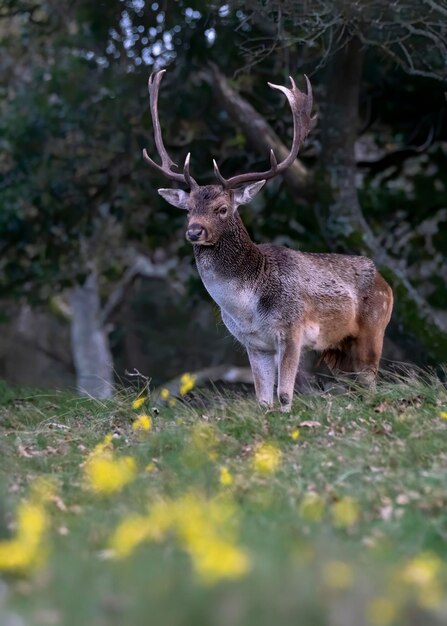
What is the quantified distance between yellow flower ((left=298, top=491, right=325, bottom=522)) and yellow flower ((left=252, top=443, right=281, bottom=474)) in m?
0.50

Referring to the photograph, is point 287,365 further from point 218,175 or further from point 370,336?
point 218,175


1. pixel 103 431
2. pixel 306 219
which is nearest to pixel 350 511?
pixel 103 431

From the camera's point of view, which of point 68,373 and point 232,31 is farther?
point 68,373

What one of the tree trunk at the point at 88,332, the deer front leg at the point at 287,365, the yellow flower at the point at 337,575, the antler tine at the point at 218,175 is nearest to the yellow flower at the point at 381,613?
the yellow flower at the point at 337,575

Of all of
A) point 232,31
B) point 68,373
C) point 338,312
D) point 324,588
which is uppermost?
point 324,588

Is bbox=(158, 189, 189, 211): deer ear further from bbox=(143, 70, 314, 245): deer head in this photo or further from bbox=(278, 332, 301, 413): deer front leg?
bbox=(278, 332, 301, 413): deer front leg

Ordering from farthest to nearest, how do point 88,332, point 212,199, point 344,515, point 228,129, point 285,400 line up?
1. point 88,332
2. point 228,129
3. point 212,199
4. point 285,400
5. point 344,515

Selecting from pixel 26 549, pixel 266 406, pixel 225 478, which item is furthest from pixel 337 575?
pixel 266 406

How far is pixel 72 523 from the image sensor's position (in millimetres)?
5812

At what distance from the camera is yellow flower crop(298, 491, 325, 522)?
18.0 ft

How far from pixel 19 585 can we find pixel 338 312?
5.84 meters

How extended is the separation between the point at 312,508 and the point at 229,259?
4332mm

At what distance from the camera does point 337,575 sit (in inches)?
164

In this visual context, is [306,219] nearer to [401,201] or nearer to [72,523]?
[401,201]
